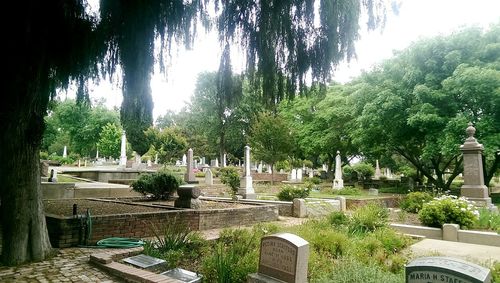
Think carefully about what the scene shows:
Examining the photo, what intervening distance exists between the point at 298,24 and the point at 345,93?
2380 centimetres

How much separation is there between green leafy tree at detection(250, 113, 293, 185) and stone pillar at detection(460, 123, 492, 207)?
58.0 ft

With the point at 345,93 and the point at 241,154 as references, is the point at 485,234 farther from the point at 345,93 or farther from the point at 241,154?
the point at 241,154

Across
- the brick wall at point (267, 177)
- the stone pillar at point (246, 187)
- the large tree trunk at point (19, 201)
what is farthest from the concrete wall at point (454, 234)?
the brick wall at point (267, 177)

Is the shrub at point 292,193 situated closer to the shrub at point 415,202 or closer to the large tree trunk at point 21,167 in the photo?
the shrub at point 415,202

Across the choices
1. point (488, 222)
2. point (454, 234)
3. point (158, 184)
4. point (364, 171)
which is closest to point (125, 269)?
point (454, 234)

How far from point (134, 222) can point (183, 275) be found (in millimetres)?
3038

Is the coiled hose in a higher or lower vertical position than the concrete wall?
higher

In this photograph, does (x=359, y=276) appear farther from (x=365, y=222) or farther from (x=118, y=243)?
(x=365, y=222)

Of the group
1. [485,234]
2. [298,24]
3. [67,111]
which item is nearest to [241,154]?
[67,111]

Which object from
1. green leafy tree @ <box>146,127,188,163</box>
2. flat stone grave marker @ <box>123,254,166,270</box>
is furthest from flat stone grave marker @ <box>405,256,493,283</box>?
green leafy tree @ <box>146,127,188,163</box>

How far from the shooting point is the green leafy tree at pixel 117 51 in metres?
4.08

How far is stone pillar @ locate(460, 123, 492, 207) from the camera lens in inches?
468

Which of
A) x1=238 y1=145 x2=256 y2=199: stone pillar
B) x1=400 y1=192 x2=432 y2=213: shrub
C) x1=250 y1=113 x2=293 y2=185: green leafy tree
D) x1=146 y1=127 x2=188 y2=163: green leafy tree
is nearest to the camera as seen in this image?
x1=400 y1=192 x2=432 y2=213: shrub

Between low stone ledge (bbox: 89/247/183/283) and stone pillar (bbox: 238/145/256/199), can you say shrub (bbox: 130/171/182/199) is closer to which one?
stone pillar (bbox: 238/145/256/199)
